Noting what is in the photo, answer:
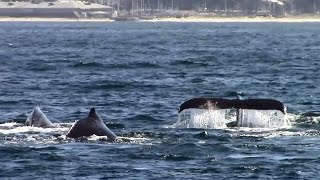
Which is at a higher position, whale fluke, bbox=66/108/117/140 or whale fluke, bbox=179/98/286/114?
whale fluke, bbox=179/98/286/114

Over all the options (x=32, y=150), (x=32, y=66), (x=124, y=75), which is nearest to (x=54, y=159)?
(x=32, y=150)

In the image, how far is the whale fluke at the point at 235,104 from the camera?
36.0m

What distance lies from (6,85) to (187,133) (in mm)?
25105

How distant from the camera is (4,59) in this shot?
Answer: 9212 cm

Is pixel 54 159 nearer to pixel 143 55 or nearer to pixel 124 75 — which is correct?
pixel 124 75

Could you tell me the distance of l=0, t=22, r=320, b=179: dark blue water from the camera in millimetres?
32094

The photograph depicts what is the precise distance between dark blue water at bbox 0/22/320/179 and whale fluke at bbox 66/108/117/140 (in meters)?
0.40

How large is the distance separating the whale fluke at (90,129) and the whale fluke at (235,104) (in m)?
2.38

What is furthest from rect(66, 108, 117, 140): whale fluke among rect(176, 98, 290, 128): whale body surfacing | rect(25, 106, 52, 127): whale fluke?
rect(25, 106, 52, 127): whale fluke

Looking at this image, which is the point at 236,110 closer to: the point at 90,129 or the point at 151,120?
the point at 90,129

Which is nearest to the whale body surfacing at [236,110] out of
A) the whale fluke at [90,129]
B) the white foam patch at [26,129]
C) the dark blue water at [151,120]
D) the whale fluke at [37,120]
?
the dark blue water at [151,120]

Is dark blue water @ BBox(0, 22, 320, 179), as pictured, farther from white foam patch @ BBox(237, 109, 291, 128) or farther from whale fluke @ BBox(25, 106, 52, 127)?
whale fluke @ BBox(25, 106, 52, 127)

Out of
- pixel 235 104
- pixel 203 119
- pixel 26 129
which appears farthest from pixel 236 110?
pixel 26 129

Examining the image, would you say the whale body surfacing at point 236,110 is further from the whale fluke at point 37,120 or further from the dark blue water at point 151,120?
the whale fluke at point 37,120
